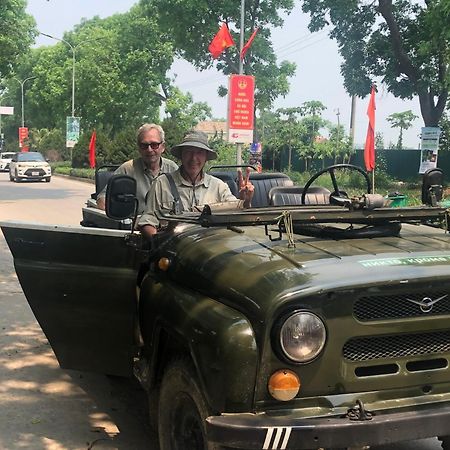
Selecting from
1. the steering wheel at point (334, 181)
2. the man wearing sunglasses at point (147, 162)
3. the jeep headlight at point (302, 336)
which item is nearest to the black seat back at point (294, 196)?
the steering wheel at point (334, 181)

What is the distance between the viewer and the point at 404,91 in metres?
24.7

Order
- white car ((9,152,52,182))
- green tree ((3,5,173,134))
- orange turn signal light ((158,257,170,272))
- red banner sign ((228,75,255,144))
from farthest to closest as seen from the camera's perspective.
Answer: green tree ((3,5,173,134)) → white car ((9,152,52,182)) → red banner sign ((228,75,255,144)) → orange turn signal light ((158,257,170,272))

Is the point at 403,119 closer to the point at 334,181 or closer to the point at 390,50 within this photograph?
the point at 390,50

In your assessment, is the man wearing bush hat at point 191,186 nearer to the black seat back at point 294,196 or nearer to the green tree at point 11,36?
the black seat back at point 294,196

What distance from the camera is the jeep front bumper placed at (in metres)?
2.24

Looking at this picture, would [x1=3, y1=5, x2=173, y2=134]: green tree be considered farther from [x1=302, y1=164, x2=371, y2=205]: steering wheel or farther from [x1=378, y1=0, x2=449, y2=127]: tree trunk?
[x1=302, y1=164, x2=371, y2=205]: steering wheel

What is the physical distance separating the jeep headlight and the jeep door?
1305mm

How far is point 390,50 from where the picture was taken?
2381 centimetres

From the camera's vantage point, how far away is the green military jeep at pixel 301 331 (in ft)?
7.64

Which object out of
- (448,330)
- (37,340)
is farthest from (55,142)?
(448,330)

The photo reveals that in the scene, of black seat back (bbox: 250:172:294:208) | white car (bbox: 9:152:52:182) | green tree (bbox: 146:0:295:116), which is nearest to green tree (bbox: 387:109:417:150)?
green tree (bbox: 146:0:295:116)

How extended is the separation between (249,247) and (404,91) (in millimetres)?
23563

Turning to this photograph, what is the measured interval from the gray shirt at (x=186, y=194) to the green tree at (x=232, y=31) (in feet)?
94.2

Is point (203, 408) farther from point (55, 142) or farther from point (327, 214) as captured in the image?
point (55, 142)
